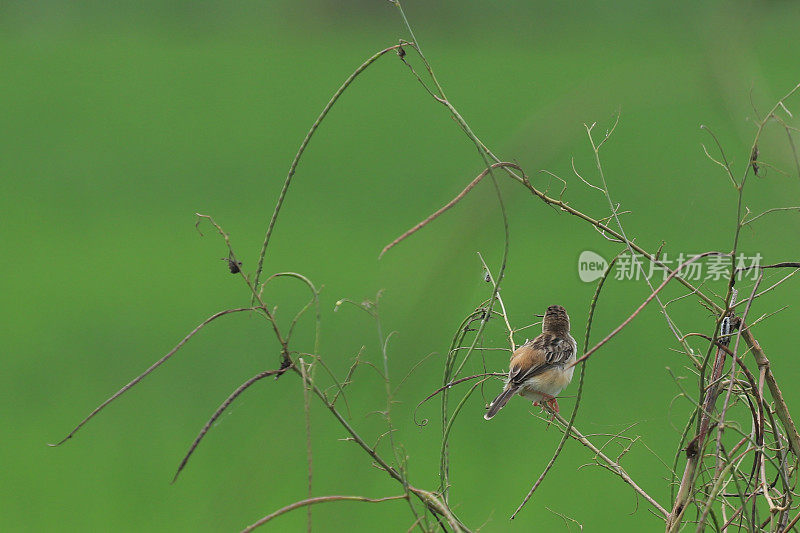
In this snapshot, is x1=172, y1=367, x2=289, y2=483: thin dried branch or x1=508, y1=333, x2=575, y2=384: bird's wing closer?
x1=172, y1=367, x2=289, y2=483: thin dried branch

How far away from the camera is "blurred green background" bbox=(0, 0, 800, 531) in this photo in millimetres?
1078

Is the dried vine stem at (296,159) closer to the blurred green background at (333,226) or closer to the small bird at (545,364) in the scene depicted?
the blurred green background at (333,226)

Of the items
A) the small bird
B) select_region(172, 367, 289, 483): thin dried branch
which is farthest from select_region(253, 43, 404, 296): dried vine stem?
the small bird

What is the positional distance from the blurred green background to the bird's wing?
0.85 ft

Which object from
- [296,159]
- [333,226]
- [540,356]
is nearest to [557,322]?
[540,356]

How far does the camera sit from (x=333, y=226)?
46.2ft

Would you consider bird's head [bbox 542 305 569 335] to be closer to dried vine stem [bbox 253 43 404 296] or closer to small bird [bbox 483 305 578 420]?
small bird [bbox 483 305 578 420]

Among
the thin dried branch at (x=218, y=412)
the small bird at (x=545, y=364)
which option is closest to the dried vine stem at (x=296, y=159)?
the thin dried branch at (x=218, y=412)

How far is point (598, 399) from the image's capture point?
31.0 ft

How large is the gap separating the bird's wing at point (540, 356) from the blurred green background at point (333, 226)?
0.26m

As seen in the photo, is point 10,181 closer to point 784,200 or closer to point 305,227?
point 305,227

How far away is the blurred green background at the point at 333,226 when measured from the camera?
1078mm

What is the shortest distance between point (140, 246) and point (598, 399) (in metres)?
7.37

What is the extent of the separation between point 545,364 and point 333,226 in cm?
1223
